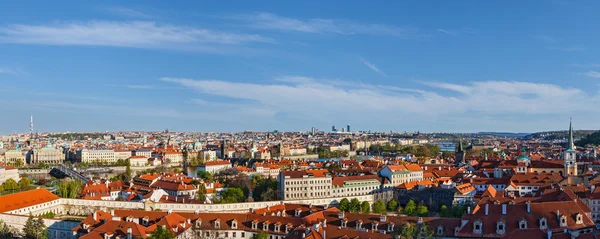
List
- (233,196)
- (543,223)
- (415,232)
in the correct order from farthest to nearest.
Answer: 1. (233,196)
2. (543,223)
3. (415,232)

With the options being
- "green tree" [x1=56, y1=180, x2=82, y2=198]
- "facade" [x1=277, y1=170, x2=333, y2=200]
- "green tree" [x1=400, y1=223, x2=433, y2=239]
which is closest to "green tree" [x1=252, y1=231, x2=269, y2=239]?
"green tree" [x1=400, y1=223, x2=433, y2=239]

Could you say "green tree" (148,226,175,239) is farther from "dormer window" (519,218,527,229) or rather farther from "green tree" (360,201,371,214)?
"green tree" (360,201,371,214)

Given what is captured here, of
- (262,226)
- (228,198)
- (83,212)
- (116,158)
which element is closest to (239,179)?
(228,198)

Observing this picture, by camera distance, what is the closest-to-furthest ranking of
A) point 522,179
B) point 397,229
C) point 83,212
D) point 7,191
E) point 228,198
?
point 397,229
point 83,212
point 228,198
point 522,179
point 7,191

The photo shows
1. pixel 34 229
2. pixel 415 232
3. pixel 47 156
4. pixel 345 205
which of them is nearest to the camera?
pixel 415 232

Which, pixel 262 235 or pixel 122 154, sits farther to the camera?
pixel 122 154

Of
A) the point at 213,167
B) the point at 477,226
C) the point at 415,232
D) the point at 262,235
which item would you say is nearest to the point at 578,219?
the point at 477,226

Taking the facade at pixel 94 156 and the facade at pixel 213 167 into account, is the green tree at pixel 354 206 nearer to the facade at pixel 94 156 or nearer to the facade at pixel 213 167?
the facade at pixel 213 167

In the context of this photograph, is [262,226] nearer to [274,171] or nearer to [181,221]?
[181,221]

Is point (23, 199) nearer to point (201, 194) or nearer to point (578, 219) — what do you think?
point (201, 194)

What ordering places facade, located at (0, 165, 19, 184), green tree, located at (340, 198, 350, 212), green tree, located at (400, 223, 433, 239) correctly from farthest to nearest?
1. facade, located at (0, 165, 19, 184)
2. green tree, located at (340, 198, 350, 212)
3. green tree, located at (400, 223, 433, 239)

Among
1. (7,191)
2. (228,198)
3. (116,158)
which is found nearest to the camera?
(228,198)
